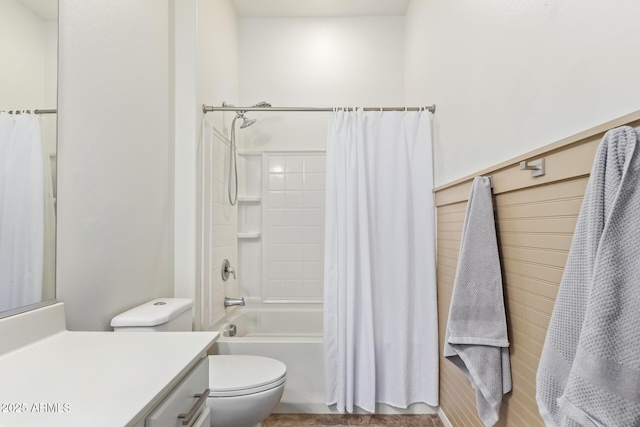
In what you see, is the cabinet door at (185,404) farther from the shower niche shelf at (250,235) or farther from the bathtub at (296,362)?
the shower niche shelf at (250,235)

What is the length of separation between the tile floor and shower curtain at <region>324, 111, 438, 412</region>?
0.08 m

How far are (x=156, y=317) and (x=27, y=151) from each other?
0.75m

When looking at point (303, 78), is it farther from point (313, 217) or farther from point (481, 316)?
point (481, 316)

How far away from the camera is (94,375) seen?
755 mm

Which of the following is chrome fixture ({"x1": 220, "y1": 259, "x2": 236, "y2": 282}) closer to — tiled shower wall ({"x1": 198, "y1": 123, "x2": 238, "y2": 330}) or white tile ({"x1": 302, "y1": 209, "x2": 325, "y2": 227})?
tiled shower wall ({"x1": 198, "y1": 123, "x2": 238, "y2": 330})

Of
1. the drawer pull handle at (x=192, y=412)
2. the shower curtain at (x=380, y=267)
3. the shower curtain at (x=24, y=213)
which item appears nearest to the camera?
the drawer pull handle at (x=192, y=412)

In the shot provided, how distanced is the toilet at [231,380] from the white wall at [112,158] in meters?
0.11

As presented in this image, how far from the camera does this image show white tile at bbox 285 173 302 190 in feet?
9.24

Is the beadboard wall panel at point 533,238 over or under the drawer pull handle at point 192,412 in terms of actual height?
over

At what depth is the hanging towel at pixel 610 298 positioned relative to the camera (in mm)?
556

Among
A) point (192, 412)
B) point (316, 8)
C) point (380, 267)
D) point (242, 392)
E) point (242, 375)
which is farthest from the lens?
point (316, 8)

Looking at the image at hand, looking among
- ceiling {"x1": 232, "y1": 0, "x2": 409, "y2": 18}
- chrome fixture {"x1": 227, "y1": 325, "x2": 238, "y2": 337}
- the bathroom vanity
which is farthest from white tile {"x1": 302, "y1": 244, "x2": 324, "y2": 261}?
ceiling {"x1": 232, "y1": 0, "x2": 409, "y2": 18}

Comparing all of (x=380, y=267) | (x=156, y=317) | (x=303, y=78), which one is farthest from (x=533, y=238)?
(x=303, y=78)

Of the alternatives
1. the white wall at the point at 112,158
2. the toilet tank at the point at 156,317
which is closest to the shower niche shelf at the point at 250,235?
the white wall at the point at 112,158
